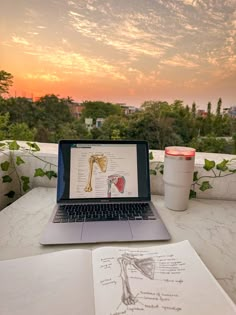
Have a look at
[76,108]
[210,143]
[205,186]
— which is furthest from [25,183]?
[210,143]

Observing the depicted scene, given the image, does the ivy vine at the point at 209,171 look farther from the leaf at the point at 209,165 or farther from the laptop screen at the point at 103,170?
the laptop screen at the point at 103,170

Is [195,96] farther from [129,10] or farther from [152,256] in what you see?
[152,256]

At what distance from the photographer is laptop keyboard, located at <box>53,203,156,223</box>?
785mm

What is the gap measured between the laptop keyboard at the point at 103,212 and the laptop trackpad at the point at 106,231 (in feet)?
0.11

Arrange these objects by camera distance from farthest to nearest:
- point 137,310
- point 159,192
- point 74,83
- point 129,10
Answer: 1. point 74,83
2. point 129,10
3. point 159,192
4. point 137,310

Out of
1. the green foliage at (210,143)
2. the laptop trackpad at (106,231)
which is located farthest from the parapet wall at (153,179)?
the laptop trackpad at (106,231)

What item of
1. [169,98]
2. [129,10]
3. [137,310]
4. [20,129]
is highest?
[129,10]

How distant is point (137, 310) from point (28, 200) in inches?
26.0

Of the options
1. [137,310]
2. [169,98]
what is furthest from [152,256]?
[169,98]

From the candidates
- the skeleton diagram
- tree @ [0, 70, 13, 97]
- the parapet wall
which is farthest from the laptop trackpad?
tree @ [0, 70, 13, 97]

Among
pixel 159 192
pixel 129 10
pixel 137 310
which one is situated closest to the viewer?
pixel 137 310

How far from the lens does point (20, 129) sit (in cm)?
141

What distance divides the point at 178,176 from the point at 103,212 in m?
0.30

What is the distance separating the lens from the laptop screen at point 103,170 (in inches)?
35.3
